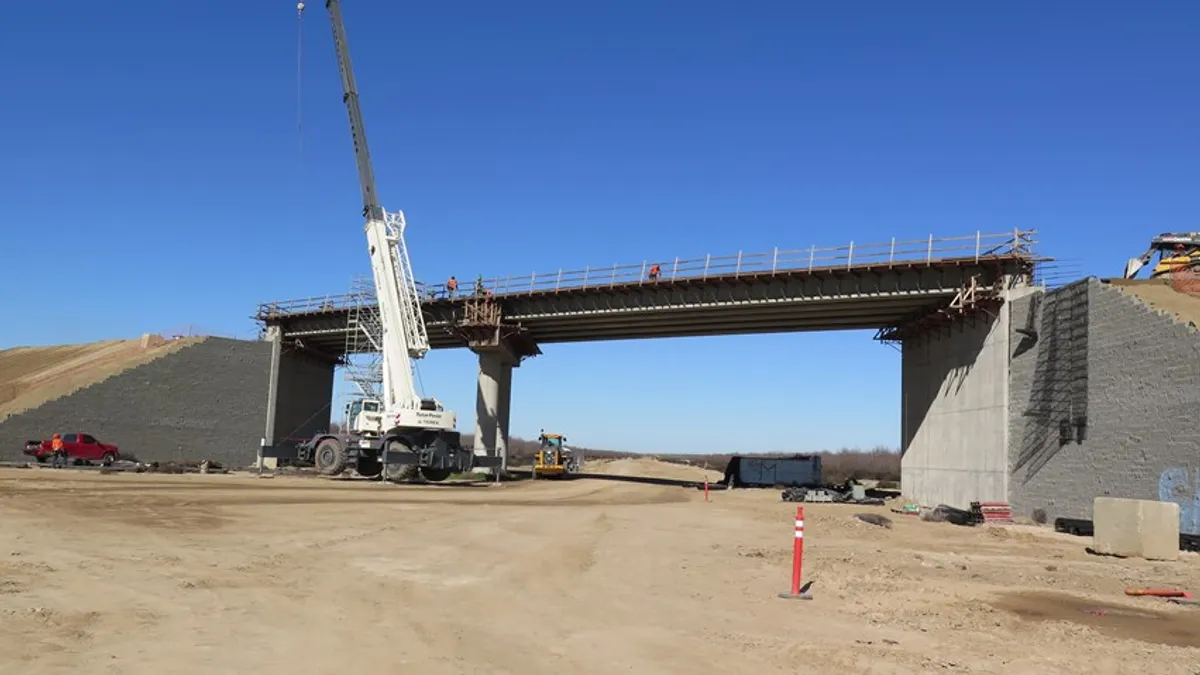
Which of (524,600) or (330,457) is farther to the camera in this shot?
(330,457)

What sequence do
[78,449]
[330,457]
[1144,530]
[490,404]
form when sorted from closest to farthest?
[1144,530]
[330,457]
[78,449]
[490,404]

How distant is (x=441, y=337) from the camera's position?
57.2 meters

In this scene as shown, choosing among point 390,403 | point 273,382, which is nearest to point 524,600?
point 390,403

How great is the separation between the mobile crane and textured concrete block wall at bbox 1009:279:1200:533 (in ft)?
78.0

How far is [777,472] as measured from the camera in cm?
5134

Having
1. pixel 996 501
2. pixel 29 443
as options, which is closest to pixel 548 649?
pixel 996 501

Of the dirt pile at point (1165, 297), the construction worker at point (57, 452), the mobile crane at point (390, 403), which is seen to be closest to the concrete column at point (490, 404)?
the mobile crane at point (390, 403)

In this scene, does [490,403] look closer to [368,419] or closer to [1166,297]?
[368,419]

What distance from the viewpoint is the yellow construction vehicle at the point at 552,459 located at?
179 ft

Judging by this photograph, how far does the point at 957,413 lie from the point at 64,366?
5297 centimetres

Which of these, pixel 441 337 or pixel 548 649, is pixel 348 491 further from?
pixel 441 337

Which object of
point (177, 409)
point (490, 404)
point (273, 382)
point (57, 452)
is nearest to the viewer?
point (57, 452)

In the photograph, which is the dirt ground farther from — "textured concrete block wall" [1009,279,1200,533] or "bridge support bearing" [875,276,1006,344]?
"bridge support bearing" [875,276,1006,344]

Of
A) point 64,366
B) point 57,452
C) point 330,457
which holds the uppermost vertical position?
point 64,366
